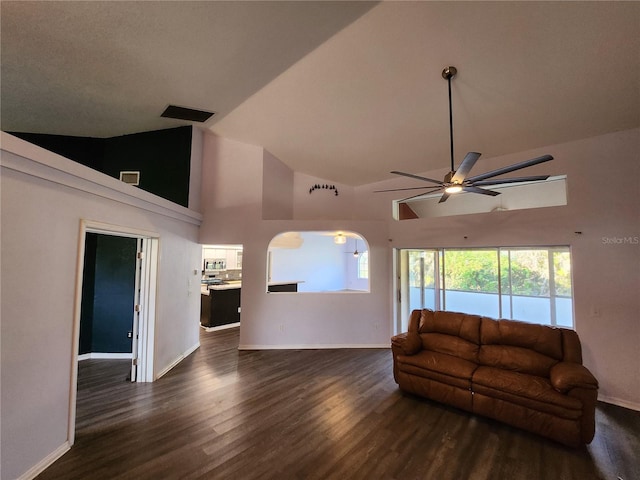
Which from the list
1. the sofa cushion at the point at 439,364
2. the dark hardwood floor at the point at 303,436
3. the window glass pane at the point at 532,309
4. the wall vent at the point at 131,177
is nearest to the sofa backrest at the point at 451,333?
the sofa cushion at the point at 439,364

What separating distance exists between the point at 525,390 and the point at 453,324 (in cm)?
107

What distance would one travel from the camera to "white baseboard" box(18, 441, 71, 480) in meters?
2.01

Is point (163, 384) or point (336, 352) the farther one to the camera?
point (336, 352)

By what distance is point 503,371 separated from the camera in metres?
2.92

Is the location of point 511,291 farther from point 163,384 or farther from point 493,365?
point 163,384

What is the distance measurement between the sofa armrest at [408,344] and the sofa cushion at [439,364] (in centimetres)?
6

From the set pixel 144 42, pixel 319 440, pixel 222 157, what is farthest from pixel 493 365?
pixel 222 157

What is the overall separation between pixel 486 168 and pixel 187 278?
218 inches

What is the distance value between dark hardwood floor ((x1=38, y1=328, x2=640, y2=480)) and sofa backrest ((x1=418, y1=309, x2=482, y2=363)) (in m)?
0.69

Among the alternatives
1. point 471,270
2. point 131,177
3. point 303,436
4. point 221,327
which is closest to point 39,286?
point 303,436

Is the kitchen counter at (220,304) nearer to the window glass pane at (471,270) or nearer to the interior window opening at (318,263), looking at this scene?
the interior window opening at (318,263)

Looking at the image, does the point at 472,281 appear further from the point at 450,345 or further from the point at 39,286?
the point at 39,286

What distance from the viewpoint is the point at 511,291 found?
445cm

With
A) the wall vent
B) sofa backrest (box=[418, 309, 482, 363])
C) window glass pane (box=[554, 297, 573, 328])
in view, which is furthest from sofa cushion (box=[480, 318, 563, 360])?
the wall vent
